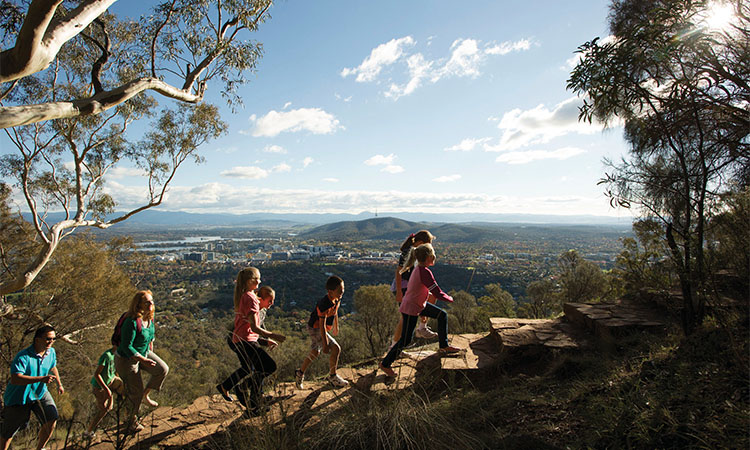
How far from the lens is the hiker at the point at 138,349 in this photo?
3.37 meters

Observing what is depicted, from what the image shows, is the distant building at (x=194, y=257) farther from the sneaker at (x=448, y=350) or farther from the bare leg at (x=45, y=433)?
the sneaker at (x=448, y=350)

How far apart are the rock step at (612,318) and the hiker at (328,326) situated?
362 cm

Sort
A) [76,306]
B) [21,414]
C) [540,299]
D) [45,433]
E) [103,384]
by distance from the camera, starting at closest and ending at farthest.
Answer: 1. [45,433]
2. [21,414]
3. [103,384]
4. [76,306]
5. [540,299]

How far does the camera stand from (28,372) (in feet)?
10.2

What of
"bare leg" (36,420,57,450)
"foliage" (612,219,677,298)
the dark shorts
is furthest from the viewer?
"foliage" (612,219,677,298)

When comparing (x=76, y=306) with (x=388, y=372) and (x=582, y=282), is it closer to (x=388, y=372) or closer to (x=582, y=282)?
(x=388, y=372)

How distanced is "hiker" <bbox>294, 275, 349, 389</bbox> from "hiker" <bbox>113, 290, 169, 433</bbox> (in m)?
1.62

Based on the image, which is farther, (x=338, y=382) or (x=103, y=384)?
(x=338, y=382)

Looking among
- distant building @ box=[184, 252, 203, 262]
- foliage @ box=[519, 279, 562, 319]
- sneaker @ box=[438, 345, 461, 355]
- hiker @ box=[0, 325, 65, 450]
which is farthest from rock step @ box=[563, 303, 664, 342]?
distant building @ box=[184, 252, 203, 262]

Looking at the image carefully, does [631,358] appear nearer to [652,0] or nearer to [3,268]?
[652,0]

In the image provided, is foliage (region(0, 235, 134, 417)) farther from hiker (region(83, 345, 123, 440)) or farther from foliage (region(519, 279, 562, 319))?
foliage (region(519, 279, 562, 319))

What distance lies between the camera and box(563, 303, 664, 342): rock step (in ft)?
14.5

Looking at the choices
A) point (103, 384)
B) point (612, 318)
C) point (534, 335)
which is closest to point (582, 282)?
point (612, 318)

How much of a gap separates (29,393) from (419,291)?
4.10 meters
